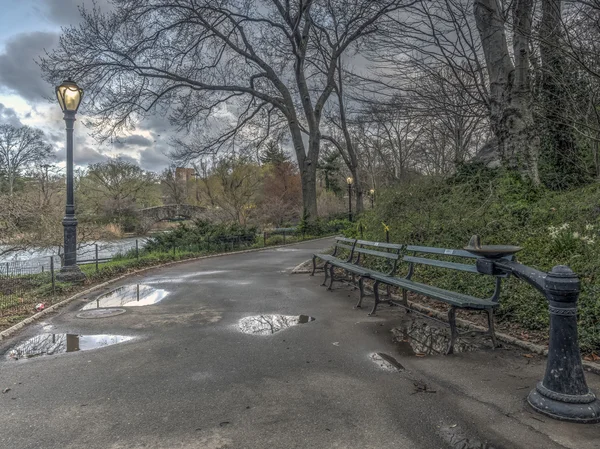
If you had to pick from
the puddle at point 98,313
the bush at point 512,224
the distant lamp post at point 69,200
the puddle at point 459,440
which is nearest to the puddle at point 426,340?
the bush at point 512,224

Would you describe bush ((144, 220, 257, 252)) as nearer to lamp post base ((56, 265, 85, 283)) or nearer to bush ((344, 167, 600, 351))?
lamp post base ((56, 265, 85, 283))

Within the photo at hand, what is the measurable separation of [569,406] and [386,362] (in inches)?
66.1

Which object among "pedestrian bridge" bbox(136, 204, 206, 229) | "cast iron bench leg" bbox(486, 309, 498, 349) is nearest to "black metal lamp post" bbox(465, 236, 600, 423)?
"cast iron bench leg" bbox(486, 309, 498, 349)

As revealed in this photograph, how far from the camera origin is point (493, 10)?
26.4 ft

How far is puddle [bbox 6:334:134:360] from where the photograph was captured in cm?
489

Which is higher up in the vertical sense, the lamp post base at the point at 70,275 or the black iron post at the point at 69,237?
the black iron post at the point at 69,237

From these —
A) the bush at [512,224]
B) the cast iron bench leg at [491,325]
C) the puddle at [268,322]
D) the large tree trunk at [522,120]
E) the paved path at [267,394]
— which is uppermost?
the large tree trunk at [522,120]

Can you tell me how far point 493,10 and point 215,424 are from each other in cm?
901

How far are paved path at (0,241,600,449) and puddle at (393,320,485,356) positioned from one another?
0.64 feet

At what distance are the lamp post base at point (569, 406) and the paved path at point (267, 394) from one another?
78 millimetres

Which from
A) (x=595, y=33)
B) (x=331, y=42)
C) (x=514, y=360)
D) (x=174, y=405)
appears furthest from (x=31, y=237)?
(x=331, y=42)

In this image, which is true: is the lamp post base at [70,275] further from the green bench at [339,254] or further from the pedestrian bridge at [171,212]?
the pedestrian bridge at [171,212]

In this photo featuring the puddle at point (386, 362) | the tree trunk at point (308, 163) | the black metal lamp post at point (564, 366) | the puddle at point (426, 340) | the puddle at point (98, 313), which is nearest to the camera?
the black metal lamp post at point (564, 366)

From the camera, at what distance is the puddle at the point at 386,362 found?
158 inches
